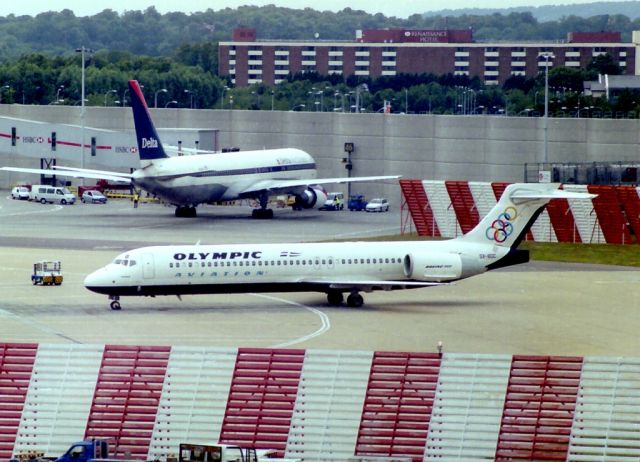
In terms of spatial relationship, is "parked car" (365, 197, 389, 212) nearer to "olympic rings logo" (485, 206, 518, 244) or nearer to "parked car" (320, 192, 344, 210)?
"parked car" (320, 192, 344, 210)

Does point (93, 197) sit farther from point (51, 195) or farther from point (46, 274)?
point (46, 274)

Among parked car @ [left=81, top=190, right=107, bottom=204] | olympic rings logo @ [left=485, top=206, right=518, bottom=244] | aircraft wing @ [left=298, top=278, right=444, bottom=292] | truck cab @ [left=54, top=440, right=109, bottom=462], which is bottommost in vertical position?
parked car @ [left=81, top=190, right=107, bottom=204]

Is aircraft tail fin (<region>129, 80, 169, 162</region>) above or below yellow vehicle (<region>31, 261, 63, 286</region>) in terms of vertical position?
above

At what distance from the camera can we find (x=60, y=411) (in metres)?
45.5

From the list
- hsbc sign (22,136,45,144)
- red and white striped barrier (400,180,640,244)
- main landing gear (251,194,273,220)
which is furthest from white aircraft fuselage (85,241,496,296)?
hsbc sign (22,136,45,144)

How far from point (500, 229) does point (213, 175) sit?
48.3m

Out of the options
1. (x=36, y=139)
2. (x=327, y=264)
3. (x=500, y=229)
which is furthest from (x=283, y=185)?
(x=327, y=264)

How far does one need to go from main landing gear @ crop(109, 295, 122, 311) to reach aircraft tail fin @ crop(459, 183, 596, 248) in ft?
55.3

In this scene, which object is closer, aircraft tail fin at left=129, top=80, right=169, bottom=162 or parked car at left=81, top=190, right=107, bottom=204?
aircraft tail fin at left=129, top=80, right=169, bottom=162

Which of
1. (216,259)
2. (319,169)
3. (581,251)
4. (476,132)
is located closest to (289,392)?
(216,259)

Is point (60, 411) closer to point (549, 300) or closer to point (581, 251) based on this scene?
point (549, 300)

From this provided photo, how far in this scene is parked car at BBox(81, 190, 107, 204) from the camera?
137m

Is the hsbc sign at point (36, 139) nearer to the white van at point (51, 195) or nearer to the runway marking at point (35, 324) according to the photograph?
the white van at point (51, 195)

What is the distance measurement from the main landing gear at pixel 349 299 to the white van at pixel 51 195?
6776cm
